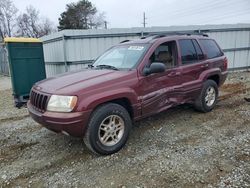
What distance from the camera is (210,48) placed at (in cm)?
593

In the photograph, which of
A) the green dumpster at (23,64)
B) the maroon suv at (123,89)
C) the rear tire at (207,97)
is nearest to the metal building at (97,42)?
the green dumpster at (23,64)

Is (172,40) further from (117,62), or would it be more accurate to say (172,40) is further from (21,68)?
(21,68)

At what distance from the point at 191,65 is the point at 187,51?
0.31 metres

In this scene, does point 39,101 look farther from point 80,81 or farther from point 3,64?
point 3,64

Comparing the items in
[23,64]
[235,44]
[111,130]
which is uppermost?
[235,44]

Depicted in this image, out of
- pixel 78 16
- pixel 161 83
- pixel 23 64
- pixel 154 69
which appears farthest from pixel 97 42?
pixel 78 16

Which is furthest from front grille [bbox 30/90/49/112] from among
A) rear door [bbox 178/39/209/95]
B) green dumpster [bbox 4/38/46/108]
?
green dumpster [bbox 4/38/46/108]

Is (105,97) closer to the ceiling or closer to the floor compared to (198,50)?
closer to the floor

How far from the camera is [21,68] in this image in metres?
7.80

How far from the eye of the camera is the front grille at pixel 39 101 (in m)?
3.76

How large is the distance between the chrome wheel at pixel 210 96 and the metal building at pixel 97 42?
4932 millimetres

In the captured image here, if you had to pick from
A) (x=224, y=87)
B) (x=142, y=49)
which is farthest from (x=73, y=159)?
(x=224, y=87)

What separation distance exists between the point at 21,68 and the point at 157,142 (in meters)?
5.45

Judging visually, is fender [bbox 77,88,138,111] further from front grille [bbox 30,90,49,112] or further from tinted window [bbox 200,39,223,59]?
tinted window [bbox 200,39,223,59]
